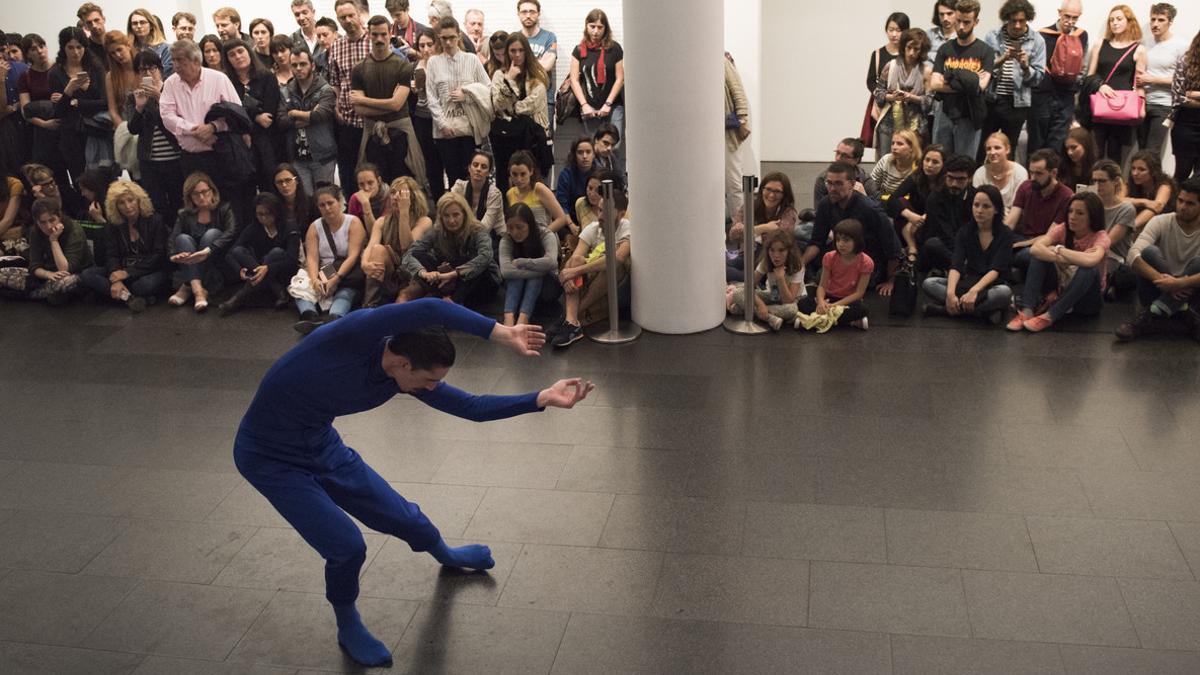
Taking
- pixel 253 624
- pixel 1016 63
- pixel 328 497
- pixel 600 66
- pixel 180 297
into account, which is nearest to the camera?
pixel 328 497

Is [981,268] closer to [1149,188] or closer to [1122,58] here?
[1149,188]

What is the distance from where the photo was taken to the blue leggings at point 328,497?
4125mm

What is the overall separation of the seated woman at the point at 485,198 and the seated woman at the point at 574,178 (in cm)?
53

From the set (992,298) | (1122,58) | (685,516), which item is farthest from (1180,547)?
(1122,58)

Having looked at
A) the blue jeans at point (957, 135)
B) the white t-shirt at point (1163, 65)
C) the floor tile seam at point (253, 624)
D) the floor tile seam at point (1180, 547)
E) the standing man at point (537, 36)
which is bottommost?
the floor tile seam at point (253, 624)

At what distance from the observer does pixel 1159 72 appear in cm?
927

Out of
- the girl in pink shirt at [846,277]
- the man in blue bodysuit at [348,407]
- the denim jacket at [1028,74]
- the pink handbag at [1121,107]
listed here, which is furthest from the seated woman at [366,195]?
the pink handbag at [1121,107]

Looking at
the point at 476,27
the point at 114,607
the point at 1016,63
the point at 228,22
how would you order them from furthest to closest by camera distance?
the point at 476,27 → the point at 228,22 → the point at 1016,63 → the point at 114,607

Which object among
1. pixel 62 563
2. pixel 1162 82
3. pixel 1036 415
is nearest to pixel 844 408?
pixel 1036 415

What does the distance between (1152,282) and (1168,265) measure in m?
0.17

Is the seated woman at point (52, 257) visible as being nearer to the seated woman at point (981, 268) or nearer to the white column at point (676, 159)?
the white column at point (676, 159)

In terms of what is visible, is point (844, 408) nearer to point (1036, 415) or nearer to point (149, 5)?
point (1036, 415)

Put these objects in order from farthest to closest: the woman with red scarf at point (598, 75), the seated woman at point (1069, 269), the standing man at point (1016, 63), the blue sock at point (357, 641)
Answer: the woman with red scarf at point (598, 75)
the standing man at point (1016, 63)
the seated woman at point (1069, 269)
the blue sock at point (357, 641)

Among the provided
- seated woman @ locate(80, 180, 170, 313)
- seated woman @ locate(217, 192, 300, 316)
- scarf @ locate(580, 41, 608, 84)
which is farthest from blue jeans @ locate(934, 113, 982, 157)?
seated woman @ locate(80, 180, 170, 313)
